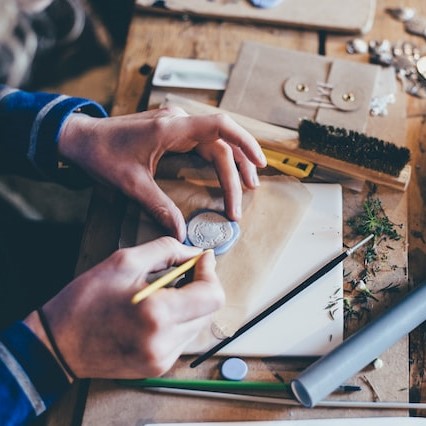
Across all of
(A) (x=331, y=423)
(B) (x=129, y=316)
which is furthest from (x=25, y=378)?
(A) (x=331, y=423)

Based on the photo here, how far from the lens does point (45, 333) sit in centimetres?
74

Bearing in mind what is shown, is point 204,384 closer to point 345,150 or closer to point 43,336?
point 43,336

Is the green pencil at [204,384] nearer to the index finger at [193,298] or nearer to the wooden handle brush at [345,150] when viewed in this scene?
the index finger at [193,298]

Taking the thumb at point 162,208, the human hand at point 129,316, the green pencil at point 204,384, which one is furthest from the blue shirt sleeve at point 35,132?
the green pencil at point 204,384

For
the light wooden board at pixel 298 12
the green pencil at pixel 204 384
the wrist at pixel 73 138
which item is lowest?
the green pencil at pixel 204 384

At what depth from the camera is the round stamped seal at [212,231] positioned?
839mm

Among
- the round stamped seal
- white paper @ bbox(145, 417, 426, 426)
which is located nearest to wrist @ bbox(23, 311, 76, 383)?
white paper @ bbox(145, 417, 426, 426)

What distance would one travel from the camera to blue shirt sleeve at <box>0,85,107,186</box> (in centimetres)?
91

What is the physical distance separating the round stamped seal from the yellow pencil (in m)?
0.08

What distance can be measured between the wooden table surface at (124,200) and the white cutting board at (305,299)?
0.03 m

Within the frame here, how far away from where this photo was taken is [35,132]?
2.99ft

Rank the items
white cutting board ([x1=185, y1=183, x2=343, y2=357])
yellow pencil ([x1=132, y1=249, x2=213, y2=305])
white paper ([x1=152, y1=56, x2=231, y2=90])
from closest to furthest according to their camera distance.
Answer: yellow pencil ([x1=132, y1=249, x2=213, y2=305]) < white cutting board ([x1=185, y1=183, x2=343, y2=357]) < white paper ([x1=152, y1=56, x2=231, y2=90])

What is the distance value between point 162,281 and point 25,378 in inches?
8.4

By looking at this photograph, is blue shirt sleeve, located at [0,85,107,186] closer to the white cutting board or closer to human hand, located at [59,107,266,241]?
human hand, located at [59,107,266,241]
